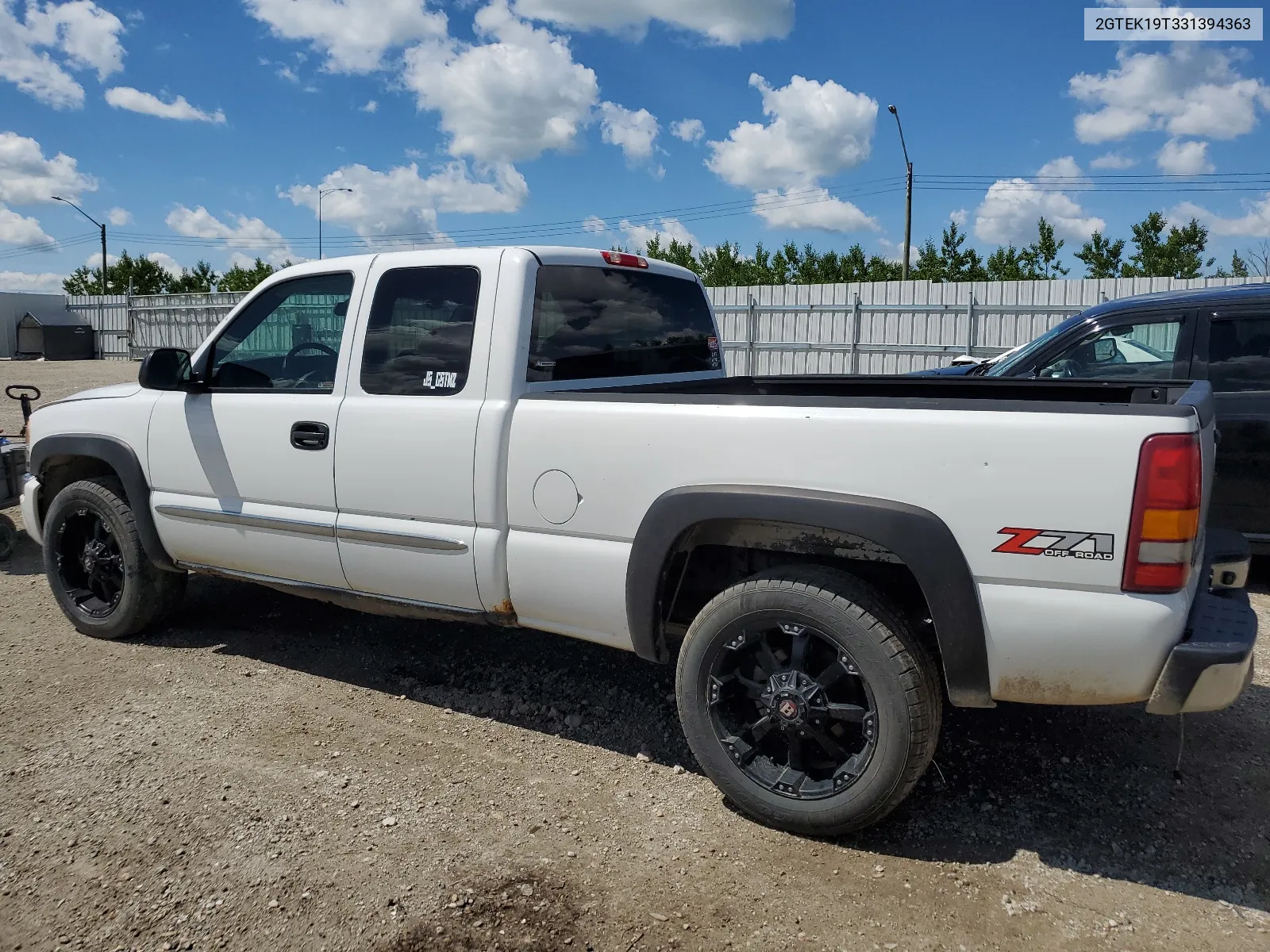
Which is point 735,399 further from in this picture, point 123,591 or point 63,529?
point 63,529

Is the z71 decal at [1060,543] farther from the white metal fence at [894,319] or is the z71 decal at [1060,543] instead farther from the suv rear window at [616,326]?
the white metal fence at [894,319]

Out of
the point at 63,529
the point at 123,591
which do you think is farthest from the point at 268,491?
the point at 63,529

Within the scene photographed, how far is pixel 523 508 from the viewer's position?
3.37 m

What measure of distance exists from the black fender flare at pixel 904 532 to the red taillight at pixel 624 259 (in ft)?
4.68

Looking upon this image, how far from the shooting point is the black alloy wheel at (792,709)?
9.55ft

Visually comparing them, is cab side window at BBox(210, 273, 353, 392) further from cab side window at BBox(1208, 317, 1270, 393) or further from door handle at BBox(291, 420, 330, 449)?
cab side window at BBox(1208, 317, 1270, 393)

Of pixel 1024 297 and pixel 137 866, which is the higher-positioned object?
pixel 1024 297

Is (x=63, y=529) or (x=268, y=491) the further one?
(x=63, y=529)

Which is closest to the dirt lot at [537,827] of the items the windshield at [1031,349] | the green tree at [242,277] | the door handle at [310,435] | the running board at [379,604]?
the running board at [379,604]

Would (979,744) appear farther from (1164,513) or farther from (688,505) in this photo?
(688,505)

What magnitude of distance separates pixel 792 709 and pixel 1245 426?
416 cm

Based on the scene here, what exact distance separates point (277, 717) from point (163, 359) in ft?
5.56

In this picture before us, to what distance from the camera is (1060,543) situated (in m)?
2.54

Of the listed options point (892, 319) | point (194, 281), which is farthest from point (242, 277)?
point (892, 319)
